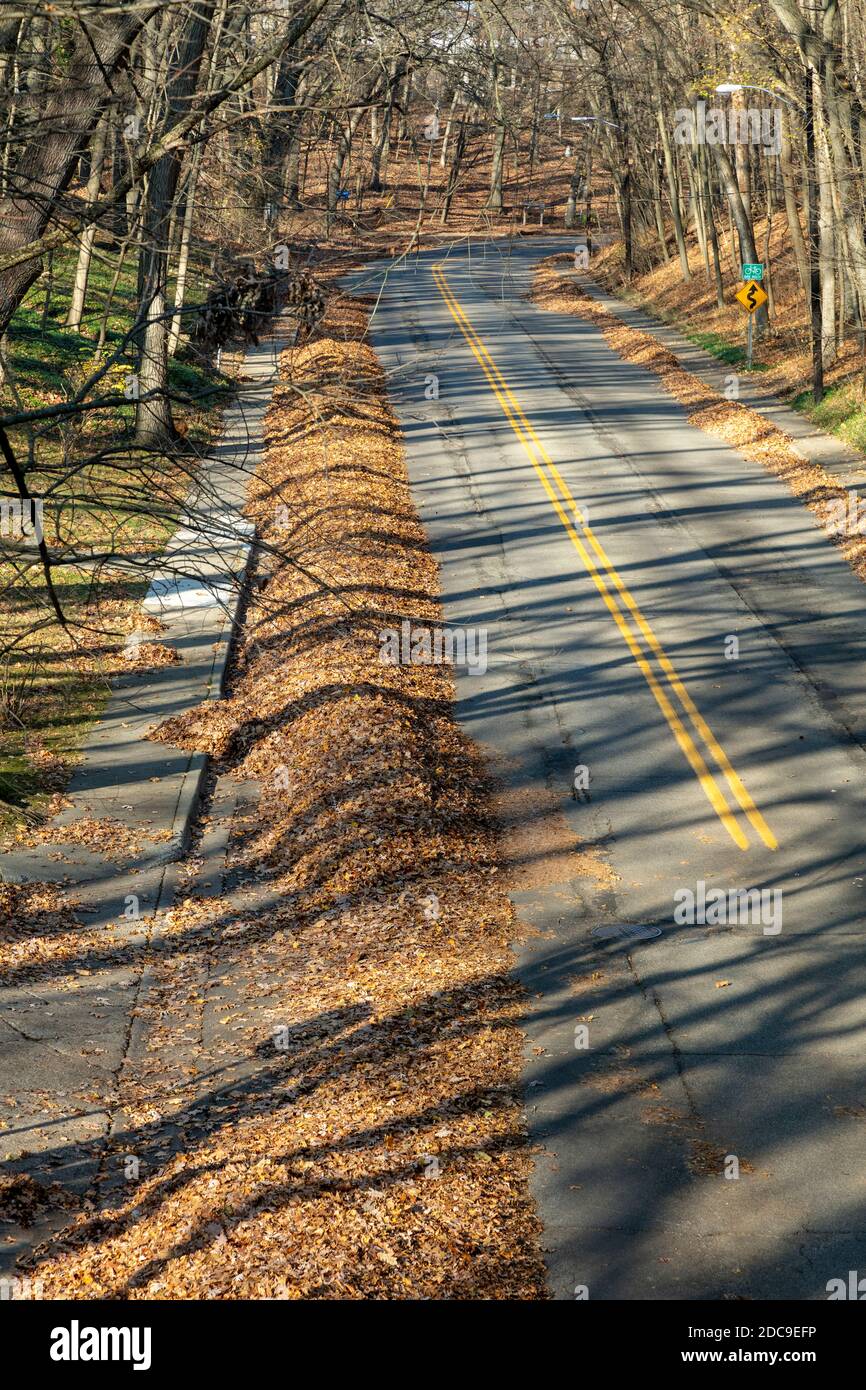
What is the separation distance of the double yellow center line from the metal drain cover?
2088 millimetres

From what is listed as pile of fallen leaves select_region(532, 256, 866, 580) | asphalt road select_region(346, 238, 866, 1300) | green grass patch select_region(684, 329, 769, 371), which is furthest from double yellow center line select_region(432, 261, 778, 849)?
green grass patch select_region(684, 329, 769, 371)

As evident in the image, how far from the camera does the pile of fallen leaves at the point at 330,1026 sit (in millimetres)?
7391

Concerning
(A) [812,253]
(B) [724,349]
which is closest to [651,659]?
(A) [812,253]

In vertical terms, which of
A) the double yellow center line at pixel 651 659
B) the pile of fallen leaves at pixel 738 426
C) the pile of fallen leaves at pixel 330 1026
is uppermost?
the pile of fallen leaves at pixel 738 426

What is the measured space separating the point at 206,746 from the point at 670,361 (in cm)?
2990

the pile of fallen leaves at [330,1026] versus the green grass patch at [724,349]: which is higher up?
the green grass patch at [724,349]

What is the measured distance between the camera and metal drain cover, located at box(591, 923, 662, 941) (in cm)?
1210

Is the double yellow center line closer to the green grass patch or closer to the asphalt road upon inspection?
the asphalt road

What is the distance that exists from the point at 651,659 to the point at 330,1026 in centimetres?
1005

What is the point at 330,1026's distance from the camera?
33.8 feet

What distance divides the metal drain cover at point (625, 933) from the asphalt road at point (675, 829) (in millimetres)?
70

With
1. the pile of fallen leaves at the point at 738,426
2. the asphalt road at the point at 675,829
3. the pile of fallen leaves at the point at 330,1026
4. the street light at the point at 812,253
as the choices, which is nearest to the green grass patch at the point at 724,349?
the pile of fallen leaves at the point at 738,426

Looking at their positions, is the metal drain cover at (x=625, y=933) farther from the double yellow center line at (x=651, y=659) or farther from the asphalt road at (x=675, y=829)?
the double yellow center line at (x=651, y=659)
